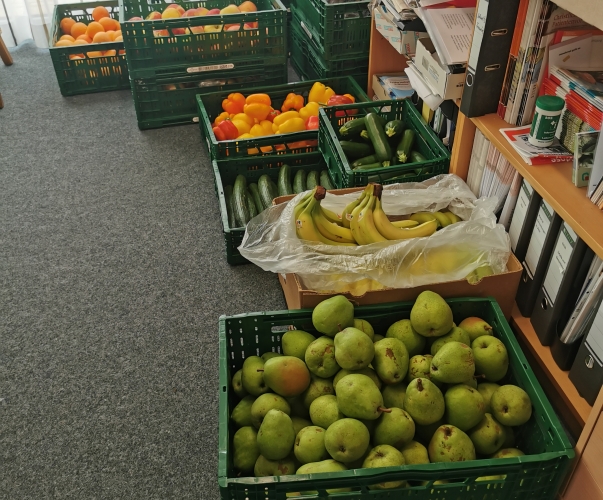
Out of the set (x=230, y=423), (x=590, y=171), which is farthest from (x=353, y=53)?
(x=230, y=423)

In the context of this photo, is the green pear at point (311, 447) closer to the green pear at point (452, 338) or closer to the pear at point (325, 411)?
the pear at point (325, 411)

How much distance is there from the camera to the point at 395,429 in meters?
1.19

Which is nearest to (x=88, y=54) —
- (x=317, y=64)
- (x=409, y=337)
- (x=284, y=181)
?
(x=317, y=64)

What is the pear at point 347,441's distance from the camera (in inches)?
45.1

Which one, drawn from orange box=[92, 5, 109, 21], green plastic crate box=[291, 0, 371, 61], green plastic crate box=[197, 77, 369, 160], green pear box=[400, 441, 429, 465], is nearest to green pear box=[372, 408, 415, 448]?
green pear box=[400, 441, 429, 465]

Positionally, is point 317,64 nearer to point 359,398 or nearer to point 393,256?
point 393,256

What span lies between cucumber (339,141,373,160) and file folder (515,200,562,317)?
2.32 ft

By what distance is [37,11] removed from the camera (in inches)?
137

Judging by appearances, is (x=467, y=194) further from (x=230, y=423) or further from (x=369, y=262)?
(x=230, y=423)

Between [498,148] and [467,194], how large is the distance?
0.22m

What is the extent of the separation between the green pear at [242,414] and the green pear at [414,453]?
329 millimetres

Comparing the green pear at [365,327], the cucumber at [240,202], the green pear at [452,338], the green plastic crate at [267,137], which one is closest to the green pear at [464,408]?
the green pear at [452,338]

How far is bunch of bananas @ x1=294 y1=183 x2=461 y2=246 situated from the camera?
1582 mm

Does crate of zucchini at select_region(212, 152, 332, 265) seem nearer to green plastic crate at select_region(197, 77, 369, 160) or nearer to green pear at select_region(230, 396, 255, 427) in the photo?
green plastic crate at select_region(197, 77, 369, 160)
